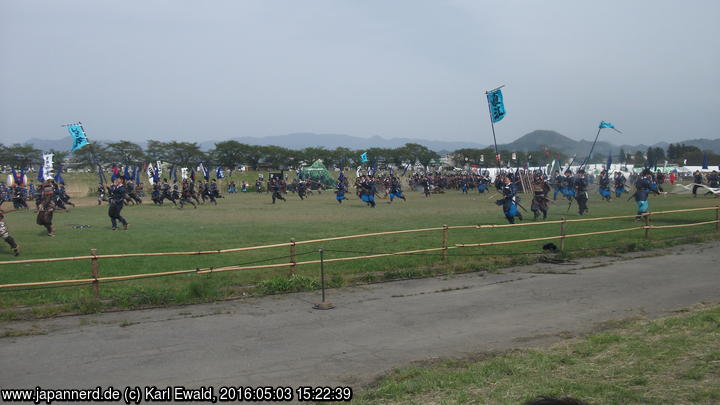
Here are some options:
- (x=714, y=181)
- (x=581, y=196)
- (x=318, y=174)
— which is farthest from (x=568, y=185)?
(x=318, y=174)

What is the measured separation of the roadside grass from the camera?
488 centimetres

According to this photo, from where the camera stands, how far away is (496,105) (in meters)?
20.6

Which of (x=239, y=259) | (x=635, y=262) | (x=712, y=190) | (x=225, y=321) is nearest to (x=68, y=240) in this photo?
(x=239, y=259)

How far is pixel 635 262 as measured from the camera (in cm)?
1350

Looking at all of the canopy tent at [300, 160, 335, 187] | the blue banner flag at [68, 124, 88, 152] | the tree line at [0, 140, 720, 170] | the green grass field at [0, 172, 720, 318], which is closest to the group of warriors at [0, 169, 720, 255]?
the green grass field at [0, 172, 720, 318]

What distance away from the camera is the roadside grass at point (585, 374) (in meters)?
4.88

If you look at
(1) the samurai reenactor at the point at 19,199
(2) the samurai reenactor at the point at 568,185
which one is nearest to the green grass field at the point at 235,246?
(2) the samurai reenactor at the point at 568,185

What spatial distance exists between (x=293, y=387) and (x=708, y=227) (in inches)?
744

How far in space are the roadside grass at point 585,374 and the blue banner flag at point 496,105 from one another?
14.4 meters

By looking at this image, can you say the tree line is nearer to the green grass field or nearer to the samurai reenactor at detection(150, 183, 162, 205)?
the samurai reenactor at detection(150, 183, 162, 205)

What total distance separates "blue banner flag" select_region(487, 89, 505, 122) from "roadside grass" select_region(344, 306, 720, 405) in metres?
14.4

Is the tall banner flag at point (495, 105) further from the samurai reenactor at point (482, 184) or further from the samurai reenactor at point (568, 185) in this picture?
the samurai reenactor at point (482, 184)

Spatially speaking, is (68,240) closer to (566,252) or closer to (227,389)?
(227,389)

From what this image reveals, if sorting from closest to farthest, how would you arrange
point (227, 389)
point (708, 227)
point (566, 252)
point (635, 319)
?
1. point (227, 389)
2. point (635, 319)
3. point (566, 252)
4. point (708, 227)
